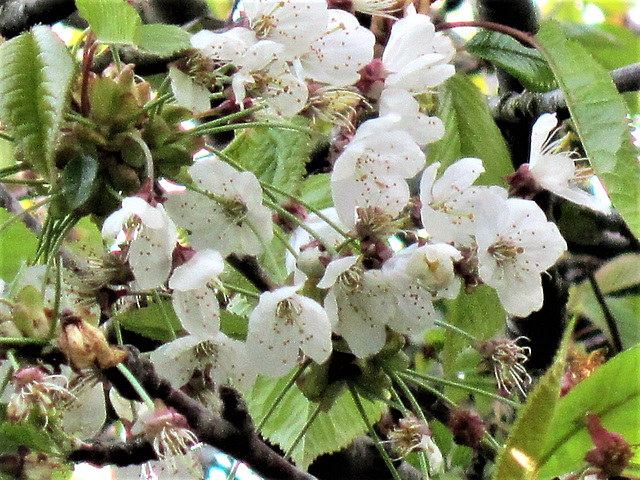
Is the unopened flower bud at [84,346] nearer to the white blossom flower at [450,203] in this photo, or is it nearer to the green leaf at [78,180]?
the green leaf at [78,180]

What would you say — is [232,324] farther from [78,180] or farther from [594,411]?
[594,411]

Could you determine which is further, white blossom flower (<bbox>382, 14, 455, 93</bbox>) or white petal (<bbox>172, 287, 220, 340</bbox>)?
white blossom flower (<bbox>382, 14, 455, 93</bbox>)

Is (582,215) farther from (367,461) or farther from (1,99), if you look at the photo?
(1,99)

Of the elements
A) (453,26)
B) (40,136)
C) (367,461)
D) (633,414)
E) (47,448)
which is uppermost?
(40,136)

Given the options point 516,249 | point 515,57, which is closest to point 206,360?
point 516,249

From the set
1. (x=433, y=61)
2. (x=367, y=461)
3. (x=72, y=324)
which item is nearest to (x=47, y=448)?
(x=72, y=324)

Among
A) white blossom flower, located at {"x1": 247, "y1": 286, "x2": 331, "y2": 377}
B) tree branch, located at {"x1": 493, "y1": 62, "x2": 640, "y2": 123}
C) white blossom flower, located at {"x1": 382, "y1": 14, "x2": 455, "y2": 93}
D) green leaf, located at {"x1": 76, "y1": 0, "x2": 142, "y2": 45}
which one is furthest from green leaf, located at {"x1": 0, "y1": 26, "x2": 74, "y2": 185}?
tree branch, located at {"x1": 493, "y1": 62, "x2": 640, "y2": 123}

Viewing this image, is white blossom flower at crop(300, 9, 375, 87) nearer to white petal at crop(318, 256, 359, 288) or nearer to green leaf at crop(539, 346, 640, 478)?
white petal at crop(318, 256, 359, 288)
